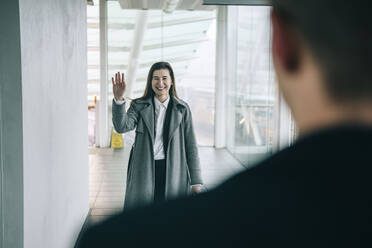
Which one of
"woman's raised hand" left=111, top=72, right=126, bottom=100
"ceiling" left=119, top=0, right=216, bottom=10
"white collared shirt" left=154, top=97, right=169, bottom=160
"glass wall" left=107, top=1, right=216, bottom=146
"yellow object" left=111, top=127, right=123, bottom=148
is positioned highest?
"ceiling" left=119, top=0, right=216, bottom=10

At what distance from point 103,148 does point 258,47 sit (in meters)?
5.32

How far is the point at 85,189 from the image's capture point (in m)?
4.68

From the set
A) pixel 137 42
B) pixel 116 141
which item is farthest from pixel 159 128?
pixel 137 42

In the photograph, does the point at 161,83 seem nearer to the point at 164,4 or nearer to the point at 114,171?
the point at 114,171

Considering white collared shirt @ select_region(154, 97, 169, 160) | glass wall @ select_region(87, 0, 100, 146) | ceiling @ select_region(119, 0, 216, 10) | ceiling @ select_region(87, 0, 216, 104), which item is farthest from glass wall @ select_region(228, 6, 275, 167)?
glass wall @ select_region(87, 0, 100, 146)

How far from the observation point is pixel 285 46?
0.50 m

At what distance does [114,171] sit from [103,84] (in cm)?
367

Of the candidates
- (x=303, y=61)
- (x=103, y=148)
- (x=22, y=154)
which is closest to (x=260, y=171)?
(x=303, y=61)

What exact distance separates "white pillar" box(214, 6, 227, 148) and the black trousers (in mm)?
7949

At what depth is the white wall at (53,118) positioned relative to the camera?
223 centimetres

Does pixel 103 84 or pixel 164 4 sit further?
pixel 103 84

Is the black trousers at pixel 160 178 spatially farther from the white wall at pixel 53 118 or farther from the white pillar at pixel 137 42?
the white pillar at pixel 137 42

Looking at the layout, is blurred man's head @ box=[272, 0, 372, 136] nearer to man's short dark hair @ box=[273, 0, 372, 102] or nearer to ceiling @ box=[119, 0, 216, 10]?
man's short dark hair @ box=[273, 0, 372, 102]

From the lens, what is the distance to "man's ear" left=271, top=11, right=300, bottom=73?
494mm
